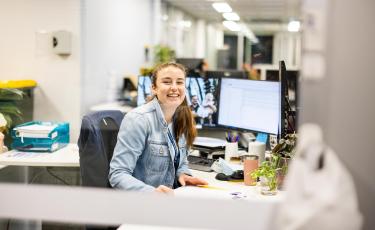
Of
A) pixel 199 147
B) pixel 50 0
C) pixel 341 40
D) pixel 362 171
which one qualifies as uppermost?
pixel 50 0

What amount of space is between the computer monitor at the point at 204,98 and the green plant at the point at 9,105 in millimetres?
1192

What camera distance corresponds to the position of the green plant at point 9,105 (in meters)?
3.21

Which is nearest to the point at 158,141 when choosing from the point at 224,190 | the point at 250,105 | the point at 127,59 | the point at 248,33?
the point at 224,190

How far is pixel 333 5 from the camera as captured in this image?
106cm

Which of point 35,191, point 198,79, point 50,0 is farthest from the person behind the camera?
point 50,0

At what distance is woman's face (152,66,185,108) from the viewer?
7.45 ft

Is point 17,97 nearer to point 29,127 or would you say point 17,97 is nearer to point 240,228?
point 29,127

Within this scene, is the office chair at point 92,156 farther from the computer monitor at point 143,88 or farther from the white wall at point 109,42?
the white wall at point 109,42

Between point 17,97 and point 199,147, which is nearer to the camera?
point 199,147

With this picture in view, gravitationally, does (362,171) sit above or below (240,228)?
above

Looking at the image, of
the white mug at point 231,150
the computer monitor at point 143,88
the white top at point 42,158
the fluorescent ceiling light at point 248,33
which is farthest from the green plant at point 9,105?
the fluorescent ceiling light at point 248,33

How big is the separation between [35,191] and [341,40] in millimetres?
815

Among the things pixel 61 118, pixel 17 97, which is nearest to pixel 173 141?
pixel 17 97

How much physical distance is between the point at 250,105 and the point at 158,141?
0.72 metres
